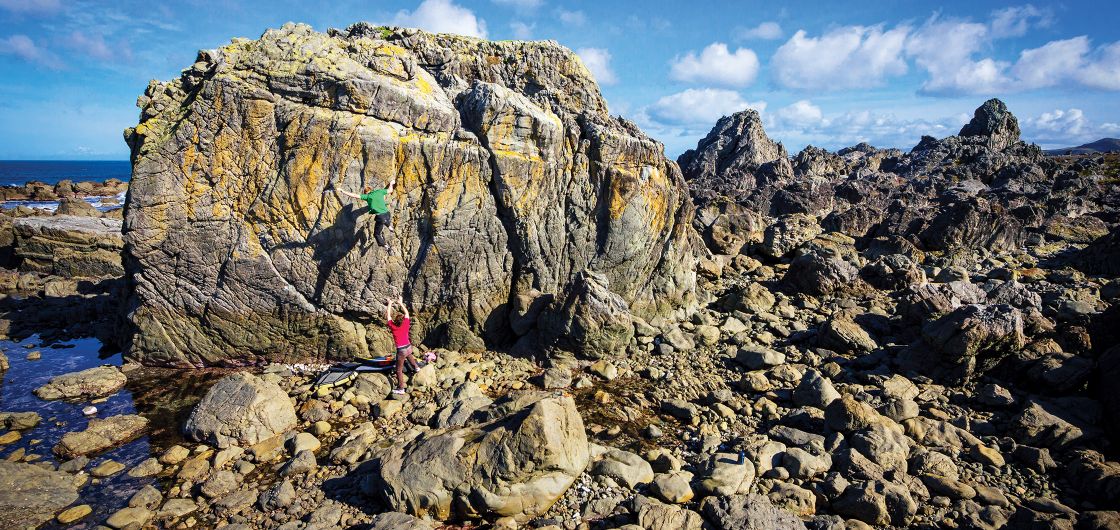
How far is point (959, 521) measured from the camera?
980 centimetres

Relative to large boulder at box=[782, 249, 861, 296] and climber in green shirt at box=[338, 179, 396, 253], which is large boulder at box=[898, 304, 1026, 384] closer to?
large boulder at box=[782, 249, 861, 296]

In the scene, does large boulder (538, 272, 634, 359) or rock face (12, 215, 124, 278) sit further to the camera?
rock face (12, 215, 124, 278)

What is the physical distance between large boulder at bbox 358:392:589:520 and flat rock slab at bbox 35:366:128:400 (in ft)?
36.0

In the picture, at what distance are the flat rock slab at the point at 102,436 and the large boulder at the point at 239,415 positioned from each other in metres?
1.42

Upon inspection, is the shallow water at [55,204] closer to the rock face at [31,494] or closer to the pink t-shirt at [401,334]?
the rock face at [31,494]

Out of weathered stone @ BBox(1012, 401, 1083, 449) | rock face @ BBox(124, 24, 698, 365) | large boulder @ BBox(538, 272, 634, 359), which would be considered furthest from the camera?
large boulder @ BBox(538, 272, 634, 359)

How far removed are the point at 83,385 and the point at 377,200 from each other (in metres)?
10.7

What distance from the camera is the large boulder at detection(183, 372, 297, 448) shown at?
491 inches

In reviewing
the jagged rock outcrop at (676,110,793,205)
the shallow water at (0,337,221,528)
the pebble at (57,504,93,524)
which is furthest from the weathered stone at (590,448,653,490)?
the jagged rock outcrop at (676,110,793,205)

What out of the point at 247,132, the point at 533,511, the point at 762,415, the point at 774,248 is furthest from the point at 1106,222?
the point at 247,132

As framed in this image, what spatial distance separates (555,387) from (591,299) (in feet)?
10.7

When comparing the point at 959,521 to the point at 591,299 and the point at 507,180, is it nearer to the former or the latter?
the point at 591,299

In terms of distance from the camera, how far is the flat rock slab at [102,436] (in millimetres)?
12041

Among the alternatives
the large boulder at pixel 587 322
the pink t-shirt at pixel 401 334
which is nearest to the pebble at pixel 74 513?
the pink t-shirt at pixel 401 334
